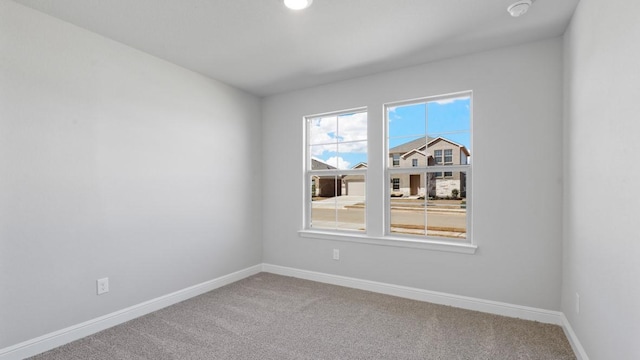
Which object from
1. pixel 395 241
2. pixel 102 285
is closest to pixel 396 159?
pixel 395 241

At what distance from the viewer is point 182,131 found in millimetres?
3270

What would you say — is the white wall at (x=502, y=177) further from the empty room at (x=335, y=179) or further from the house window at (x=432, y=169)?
the house window at (x=432, y=169)

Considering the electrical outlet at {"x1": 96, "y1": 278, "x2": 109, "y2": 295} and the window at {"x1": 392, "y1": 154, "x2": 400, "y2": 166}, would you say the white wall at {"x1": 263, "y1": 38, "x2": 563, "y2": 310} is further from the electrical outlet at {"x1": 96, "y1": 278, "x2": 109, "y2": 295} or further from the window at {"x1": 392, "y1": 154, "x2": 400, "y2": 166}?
the electrical outlet at {"x1": 96, "y1": 278, "x2": 109, "y2": 295}

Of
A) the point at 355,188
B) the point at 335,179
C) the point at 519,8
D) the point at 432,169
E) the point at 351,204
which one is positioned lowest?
the point at 351,204

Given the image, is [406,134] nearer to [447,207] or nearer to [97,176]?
[447,207]

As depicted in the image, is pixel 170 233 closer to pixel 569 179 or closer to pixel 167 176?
pixel 167 176

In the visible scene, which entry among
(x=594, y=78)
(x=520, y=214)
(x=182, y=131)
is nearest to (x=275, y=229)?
(x=182, y=131)

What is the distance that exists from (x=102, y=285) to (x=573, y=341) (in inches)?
144

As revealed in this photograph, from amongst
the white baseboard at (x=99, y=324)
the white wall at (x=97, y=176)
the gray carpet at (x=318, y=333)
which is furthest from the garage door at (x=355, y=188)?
the white baseboard at (x=99, y=324)

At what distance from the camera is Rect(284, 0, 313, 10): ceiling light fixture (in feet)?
6.82

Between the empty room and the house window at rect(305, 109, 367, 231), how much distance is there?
33mm

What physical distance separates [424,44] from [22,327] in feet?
12.3

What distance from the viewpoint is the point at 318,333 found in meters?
2.49

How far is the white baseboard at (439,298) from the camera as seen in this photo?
8.70 ft
